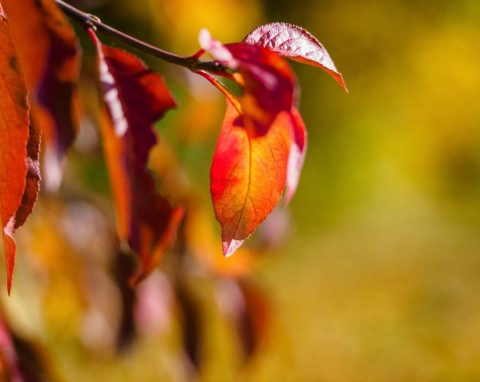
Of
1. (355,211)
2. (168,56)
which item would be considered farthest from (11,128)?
(355,211)

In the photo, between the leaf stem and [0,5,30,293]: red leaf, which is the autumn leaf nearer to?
the leaf stem

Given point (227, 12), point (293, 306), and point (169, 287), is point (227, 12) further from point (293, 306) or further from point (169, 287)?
point (169, 287)

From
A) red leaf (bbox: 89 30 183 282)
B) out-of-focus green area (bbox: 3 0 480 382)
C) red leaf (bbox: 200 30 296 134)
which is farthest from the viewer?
out-of-focus green area (bbox: 3 0 480 382)

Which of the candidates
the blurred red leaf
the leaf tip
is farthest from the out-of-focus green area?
the leaf tip

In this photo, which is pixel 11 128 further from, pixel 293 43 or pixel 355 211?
pixel 355 211

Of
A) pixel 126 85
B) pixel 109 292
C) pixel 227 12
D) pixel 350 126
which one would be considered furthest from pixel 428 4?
pixel 126 85

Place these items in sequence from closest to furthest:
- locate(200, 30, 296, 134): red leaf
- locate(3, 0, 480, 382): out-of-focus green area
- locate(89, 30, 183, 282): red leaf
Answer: locate(200, 30, 296, 134): red leaf → locate(89, 30, 183, 282): red leaf → locate(3, 0, 480, 382): out-of-focus green area

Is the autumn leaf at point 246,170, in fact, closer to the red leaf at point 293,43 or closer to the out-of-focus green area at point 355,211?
the red leaf at point 293,43

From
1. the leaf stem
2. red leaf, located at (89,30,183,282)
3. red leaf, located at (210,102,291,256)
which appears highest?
the leaf stem
